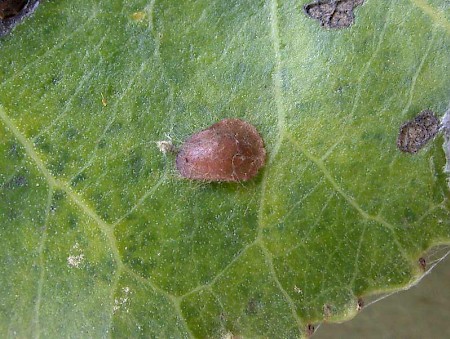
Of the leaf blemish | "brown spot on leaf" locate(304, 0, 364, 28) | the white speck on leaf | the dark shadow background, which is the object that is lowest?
the dark shadow background

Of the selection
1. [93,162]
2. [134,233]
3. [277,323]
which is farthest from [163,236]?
[277,323]

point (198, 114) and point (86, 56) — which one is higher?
point (86, 56)

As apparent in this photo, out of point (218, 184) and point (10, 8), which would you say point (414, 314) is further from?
point (10, 8)

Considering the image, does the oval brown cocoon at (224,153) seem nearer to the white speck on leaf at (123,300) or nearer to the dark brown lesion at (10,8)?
the white speck on leaf at (123,300)

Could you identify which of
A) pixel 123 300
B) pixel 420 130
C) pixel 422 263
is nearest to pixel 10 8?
pixel 123 300

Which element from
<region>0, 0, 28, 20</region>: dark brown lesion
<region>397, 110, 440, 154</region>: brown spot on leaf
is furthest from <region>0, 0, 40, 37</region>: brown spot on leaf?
<region>397, 110, 440, 154</region>: brown spot on leaf

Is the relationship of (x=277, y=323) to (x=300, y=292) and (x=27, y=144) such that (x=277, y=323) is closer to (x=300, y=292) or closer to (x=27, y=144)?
(x=300, y=292)

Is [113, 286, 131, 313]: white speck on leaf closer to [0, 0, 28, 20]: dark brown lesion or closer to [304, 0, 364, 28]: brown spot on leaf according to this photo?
[0, 0, 28, 20]: dark brown lesion
